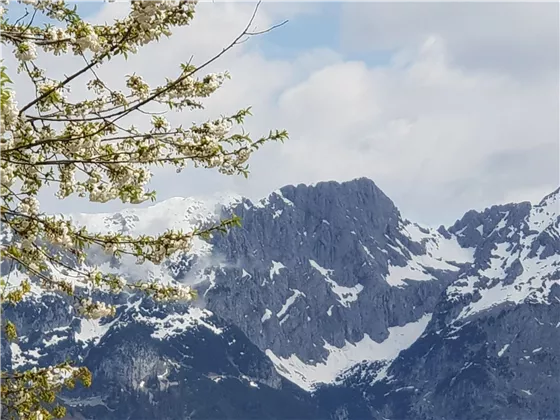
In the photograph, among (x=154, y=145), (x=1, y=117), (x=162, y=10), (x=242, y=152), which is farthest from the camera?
(x=242, y=152)

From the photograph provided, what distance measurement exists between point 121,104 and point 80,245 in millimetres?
2764

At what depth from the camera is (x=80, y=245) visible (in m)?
15.6

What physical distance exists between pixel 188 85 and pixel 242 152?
5.19 feet

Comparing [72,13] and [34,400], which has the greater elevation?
[72,13]

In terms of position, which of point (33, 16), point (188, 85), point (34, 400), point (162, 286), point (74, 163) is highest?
point (33, 16)

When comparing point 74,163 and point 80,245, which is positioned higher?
point 74,163

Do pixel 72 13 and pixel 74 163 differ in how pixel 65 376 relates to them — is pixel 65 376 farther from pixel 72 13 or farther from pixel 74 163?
pixel 72 13

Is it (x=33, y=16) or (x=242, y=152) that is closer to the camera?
(x=33, y=16)

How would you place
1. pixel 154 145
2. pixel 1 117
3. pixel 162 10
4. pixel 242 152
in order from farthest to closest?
pixel 242 152, pixel 154 145, pixel 162 10, pixel 1 117

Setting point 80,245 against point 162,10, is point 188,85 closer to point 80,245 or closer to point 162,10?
point 162,10

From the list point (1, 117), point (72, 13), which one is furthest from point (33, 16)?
point (1, 117)

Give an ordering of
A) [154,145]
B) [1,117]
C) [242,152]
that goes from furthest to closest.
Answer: [242,152] → [154,145] → [1,117]

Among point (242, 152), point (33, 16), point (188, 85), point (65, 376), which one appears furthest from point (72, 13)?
point (65, 376)

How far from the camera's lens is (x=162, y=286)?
57.4 feet
